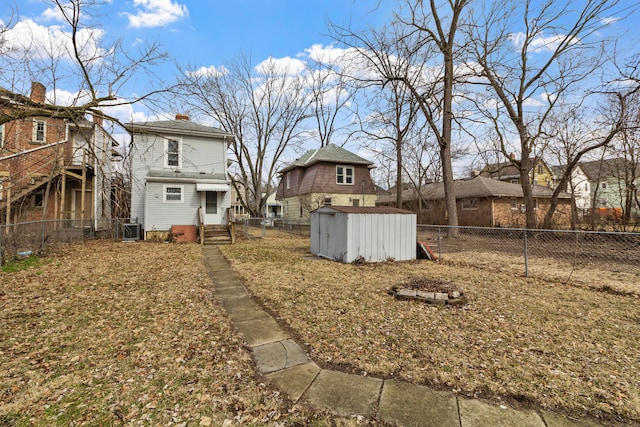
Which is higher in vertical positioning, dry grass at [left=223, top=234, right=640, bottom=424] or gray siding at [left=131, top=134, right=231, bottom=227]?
gray siding at [left=131, top=134, right=231, bottom=227]

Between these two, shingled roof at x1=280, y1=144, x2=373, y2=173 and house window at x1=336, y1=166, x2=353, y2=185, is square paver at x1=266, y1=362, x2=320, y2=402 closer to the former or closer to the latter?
shingled roof at x1=280, y1=144, x2=373, y2=173

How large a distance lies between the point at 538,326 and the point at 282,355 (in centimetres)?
363

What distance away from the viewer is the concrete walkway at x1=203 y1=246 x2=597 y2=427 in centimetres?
229

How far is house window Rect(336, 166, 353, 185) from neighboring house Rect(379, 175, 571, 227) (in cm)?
765

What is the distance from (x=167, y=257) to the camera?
376 inches

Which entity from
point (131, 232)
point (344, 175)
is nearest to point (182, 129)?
point (131, 232)

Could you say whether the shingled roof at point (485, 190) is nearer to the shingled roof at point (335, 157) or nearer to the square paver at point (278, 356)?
the shingled roof at point (335, 157)

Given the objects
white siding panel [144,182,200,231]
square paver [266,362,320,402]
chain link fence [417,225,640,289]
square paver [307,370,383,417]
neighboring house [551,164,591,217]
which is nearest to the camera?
square paver [307,370,383,417]

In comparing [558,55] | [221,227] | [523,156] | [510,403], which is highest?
[558,55]

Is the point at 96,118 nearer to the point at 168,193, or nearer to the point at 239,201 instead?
the point at 168,193

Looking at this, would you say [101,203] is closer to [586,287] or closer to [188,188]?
Result: [188,188]

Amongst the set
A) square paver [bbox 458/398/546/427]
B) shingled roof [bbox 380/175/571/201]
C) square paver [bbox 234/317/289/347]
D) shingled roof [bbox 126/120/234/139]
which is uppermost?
shingled roof [bbox 126/120/234/139]

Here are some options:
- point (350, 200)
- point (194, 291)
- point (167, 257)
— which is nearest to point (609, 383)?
point (194, 291)

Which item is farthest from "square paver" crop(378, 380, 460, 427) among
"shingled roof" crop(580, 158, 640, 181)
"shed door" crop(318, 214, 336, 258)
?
"shingled roof" crop(580, 158, 640, 181)
